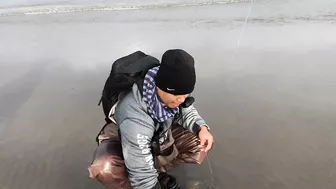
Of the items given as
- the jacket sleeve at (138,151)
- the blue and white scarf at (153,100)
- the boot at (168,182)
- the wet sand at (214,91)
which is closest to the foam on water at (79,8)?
the wet sand at (214,91)

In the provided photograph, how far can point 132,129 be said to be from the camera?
8.45 ft

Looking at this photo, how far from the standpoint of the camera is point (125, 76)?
2.77 metres

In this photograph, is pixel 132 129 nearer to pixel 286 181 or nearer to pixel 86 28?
pixel 286 181

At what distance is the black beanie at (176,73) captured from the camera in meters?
2.43

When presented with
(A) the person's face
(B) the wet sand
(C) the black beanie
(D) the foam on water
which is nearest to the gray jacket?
(A) the person's face

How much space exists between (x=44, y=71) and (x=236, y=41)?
288cm

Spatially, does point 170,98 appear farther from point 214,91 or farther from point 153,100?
point 214,91

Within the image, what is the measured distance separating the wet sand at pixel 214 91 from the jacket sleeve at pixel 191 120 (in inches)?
19.3

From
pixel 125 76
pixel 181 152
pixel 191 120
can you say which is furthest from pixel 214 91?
pixel 125 76

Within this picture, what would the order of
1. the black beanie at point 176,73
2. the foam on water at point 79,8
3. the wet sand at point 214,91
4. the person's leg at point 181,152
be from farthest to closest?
the foam on water at point 79,8
the wet sand at point 214,91
the person's leg at point 181,152
the black beanie at point 176,73

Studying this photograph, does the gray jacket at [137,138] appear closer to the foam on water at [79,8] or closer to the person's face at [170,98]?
the person's face at [170,98]

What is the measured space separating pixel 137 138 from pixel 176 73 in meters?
0.49

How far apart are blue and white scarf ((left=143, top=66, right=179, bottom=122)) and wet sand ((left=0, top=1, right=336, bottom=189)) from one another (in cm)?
88

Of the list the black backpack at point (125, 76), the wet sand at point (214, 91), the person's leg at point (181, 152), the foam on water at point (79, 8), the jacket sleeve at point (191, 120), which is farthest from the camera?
the foam on water at point (79, 8)
